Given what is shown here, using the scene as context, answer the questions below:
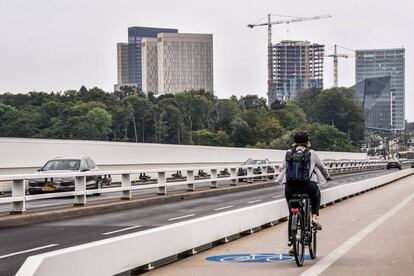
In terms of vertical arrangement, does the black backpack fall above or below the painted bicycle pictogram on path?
above

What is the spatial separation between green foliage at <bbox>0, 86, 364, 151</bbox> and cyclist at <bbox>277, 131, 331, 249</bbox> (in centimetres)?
10173

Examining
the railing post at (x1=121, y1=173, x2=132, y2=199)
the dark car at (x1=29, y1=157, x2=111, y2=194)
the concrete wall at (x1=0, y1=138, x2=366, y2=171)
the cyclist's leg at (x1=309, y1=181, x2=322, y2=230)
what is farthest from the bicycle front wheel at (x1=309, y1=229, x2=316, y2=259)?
the concrete wall at (x1=0, y1=138, x2=366, y2=171)

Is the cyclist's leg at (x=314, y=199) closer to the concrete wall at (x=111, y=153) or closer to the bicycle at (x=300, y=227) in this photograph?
the bicycle at (x=300, y=227)

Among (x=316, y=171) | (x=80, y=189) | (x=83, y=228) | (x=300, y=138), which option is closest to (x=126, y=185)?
(x=80, y=189)

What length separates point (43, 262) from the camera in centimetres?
793

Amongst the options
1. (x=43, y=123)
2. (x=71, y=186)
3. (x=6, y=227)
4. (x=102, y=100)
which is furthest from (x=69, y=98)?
(x=6, y=227)

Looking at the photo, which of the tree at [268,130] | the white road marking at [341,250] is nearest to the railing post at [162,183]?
the white road marking at [341,250]

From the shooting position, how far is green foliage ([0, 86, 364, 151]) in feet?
391

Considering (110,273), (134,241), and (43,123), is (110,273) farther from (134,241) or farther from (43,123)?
(43,123)

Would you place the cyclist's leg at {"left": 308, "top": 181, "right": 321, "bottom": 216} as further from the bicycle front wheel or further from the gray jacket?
the bicycle front wheel

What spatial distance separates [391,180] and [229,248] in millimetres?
37177

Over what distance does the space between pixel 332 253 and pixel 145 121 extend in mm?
146634

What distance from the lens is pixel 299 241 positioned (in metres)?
11.4

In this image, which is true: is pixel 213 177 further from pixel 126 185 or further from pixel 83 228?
pixel 83 228
